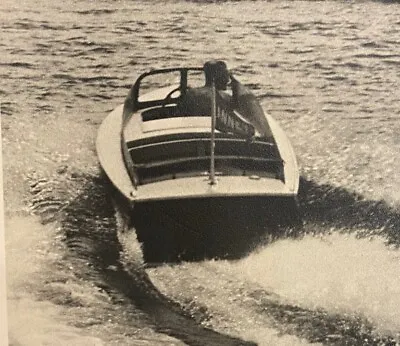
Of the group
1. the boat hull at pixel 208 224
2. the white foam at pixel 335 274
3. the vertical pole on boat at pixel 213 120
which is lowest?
the white foam at pixel 335 274

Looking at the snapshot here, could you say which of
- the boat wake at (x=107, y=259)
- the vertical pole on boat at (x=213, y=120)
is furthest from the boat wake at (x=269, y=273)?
the vertical pole on boat at (x=213, y=120)

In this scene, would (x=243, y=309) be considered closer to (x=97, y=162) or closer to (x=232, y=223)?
(x=232, y=223)

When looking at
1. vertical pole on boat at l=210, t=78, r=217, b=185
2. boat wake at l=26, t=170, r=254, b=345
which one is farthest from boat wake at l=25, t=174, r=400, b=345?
vertical pole on boat at l=210, t=78, r=217, b=185

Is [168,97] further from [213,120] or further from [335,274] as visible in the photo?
[335,274]

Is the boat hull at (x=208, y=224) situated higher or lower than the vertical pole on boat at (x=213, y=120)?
lower

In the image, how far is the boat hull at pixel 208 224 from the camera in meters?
1.11

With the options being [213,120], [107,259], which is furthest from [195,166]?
[107,259]

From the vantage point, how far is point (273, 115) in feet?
3.85

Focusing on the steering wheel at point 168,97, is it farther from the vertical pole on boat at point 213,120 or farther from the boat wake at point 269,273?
the boat wake at point 269,273

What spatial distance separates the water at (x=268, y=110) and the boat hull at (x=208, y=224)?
0.02 m

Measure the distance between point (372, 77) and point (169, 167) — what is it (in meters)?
0.41

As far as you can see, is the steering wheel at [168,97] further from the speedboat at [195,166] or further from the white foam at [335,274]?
the white foam at [335,274]

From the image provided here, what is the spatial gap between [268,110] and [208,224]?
0.23m

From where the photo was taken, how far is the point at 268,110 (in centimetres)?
117
